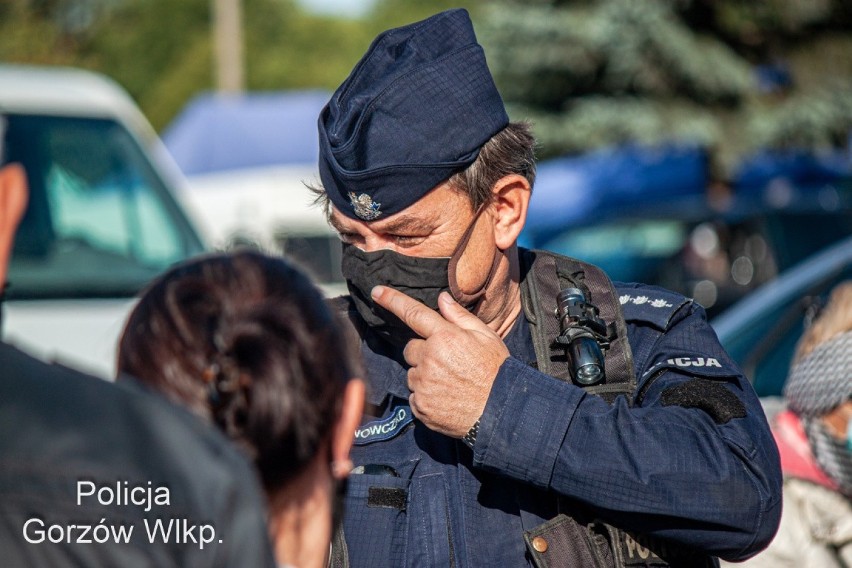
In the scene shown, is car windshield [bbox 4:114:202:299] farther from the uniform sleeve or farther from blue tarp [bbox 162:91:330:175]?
blue tarp [bbox 162:91:330:175]

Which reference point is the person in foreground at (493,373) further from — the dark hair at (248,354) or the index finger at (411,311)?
the dark hair at (248,354)

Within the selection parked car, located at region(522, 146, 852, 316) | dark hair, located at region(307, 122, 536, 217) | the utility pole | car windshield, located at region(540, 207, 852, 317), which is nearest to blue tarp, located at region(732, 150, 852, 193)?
parked car, located at region(522, 146, 852, 316)

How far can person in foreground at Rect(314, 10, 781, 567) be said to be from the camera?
1897 mm

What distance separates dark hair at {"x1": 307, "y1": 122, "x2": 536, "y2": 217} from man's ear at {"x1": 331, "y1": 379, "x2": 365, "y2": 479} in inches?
34.9

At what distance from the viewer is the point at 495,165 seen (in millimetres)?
2273

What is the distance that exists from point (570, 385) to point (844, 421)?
1.09m

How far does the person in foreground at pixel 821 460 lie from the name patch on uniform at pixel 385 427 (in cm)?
108

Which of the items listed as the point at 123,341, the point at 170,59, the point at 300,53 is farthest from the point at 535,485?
the point at 300,53

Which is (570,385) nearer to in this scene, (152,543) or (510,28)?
(152,543)

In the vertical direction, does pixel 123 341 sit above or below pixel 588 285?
above

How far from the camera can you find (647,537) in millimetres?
1967

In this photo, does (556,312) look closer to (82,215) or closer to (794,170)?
(82,215)

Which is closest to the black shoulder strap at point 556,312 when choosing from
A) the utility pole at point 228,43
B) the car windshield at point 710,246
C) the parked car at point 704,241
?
the car windshield at point 710,246

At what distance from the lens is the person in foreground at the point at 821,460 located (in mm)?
2664
